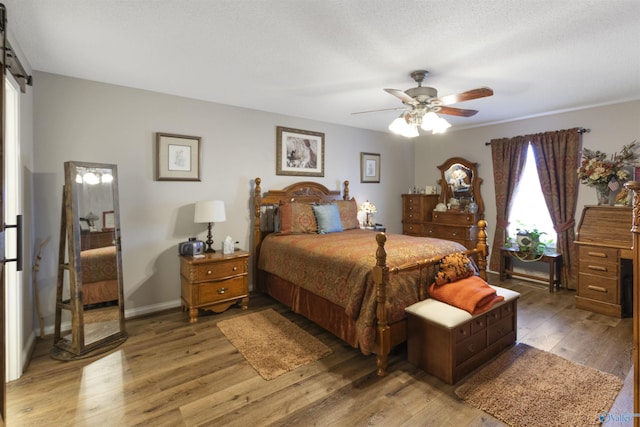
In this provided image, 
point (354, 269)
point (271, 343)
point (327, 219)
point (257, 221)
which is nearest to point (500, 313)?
point (354, 269)

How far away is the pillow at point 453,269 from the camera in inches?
105

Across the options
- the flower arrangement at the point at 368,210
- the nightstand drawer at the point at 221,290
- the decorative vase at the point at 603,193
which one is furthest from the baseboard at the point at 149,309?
the decorative vase at the point at 603,193

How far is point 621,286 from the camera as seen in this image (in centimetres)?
341

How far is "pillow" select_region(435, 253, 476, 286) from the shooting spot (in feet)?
8.77

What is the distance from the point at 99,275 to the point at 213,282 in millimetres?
1036

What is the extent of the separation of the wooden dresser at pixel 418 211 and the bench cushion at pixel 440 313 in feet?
10.4

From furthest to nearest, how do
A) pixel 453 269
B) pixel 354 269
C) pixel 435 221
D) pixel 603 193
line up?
1. pixel 435 221
2. pixel 603 193
3. pixel 453 269
4. pixel 354 269

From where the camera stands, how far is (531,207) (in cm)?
476

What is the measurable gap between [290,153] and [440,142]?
10.0 feet

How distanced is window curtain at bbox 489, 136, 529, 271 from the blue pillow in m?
2.75

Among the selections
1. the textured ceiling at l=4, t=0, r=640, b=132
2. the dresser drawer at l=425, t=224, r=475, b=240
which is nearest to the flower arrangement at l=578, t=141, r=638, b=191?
the textured ceiling at l=4, t=0, r=640, b=132

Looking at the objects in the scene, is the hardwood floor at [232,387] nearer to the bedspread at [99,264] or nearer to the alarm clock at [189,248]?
the bedspread at [99,264]

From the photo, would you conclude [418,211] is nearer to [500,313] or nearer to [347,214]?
[347,214]

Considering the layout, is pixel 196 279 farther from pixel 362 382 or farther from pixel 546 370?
pixel 546 370
